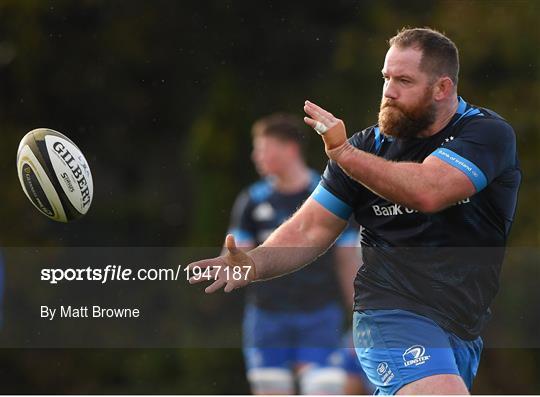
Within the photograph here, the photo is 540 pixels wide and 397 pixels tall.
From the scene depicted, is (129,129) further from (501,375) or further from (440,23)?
(501,375)

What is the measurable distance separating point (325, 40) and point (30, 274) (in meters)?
4.26

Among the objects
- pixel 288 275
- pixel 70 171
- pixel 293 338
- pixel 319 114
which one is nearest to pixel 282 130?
pixel 288 275

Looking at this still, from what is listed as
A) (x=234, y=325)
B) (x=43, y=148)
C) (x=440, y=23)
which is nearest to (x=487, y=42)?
(x=440, y=23)

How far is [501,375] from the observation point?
12.1m

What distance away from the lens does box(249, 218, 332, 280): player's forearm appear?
493cm

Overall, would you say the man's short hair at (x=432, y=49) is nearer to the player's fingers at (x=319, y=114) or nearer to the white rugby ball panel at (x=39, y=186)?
the player's fingers at (x=319, y=114)

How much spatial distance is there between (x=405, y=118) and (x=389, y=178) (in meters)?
0.42

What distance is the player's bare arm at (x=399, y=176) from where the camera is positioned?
4453 millimetres

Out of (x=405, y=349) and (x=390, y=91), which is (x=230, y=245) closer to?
(x=405, y=349)

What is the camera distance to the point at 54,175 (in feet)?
18.8

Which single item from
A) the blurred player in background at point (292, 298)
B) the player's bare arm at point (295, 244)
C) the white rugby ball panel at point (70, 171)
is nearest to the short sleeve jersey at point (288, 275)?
the blurred player in background at point (292, 298)

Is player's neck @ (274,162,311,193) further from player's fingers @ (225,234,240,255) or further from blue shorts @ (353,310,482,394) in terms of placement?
player's fingers @ (225,234,240,255)

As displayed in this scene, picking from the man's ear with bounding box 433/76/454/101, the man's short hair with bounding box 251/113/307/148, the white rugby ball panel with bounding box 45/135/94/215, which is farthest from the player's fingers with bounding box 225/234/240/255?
the man's short hair with bounding box 251/113/307/148

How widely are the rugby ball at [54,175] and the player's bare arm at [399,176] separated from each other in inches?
67.7
